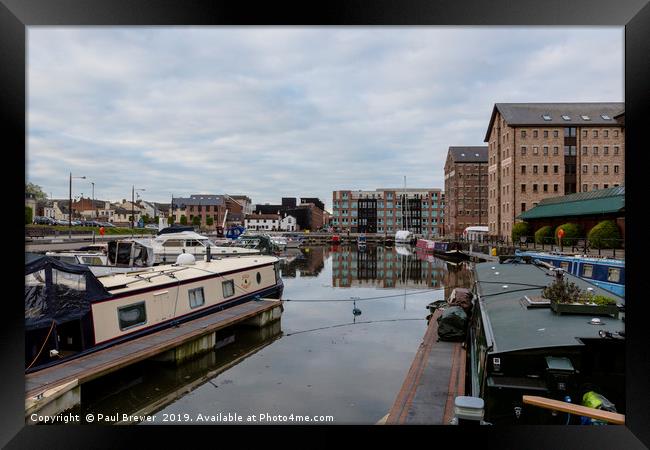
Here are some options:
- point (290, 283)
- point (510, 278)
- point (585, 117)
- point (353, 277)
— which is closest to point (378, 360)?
point (510, 278)

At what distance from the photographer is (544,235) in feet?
116

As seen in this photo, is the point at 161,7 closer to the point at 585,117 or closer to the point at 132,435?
the point at 132,435

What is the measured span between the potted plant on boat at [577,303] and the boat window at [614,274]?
1061 cm

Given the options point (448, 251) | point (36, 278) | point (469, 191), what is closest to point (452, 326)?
point (36, 278)

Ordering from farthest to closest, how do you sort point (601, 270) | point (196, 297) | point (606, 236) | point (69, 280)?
point (606, 236) < point (601, 270) < point (196, 297) < point (69, 280)

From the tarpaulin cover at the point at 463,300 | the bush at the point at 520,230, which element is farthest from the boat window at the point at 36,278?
the bush at the point at 520,230

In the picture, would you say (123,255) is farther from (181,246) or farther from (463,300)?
(463,300)

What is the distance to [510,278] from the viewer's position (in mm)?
13625

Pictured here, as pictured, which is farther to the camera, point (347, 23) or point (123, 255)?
point (123, 255)

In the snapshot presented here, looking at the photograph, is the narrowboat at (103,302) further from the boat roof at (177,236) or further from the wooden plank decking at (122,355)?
the boat roof at (177,236)

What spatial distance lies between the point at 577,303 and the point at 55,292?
9.70 m

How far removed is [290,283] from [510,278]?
62.0 ft

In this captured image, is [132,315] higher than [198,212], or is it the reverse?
[198,212]

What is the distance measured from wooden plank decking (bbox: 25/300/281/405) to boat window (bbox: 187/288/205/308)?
0.50 meters
